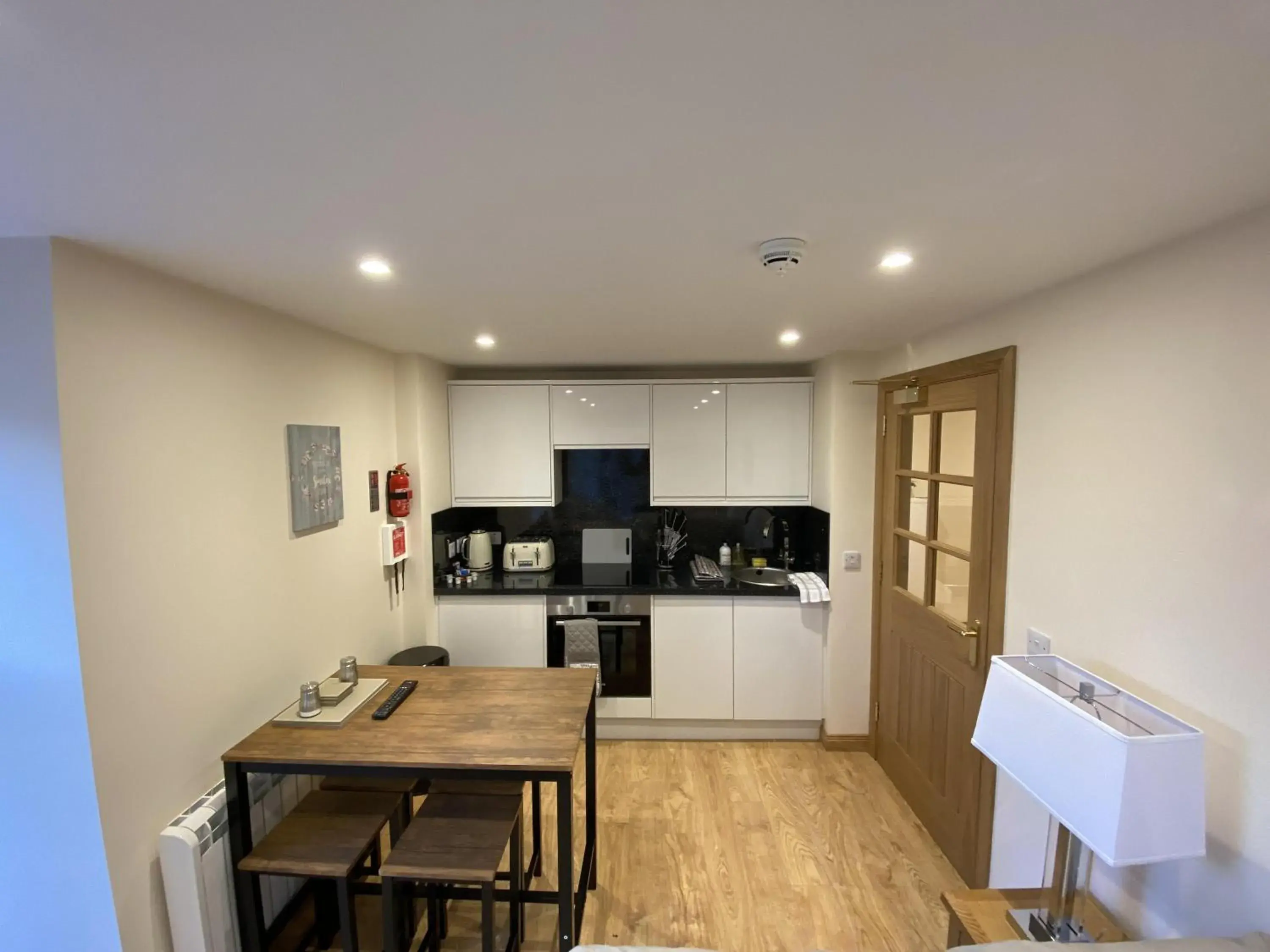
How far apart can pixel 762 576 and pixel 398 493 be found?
7.30 feet

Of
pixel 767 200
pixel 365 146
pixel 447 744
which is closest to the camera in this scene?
pixel 365 146

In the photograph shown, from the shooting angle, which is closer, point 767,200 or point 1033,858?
point 767,200

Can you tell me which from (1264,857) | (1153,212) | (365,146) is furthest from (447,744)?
(1153,212)

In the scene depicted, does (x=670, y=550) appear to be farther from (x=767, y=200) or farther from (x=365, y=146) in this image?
(x=365, y=146)

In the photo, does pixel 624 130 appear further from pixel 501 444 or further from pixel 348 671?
pixel 501 444

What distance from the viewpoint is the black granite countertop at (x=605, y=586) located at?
10.3 ft

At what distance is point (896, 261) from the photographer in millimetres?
1417

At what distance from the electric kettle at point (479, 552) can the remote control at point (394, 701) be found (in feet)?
4.51

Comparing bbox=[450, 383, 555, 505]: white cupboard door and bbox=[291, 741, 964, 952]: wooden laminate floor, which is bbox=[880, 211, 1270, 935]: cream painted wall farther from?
bbox=[450, 383, 555, 505]: white cupboard door

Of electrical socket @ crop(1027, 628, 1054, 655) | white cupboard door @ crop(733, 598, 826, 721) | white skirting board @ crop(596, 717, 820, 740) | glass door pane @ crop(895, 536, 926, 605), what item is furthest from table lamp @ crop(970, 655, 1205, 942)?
white skirting board @ crop(596, 717, 820, 740)

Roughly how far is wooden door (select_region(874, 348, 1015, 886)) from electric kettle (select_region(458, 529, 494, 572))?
2.35 metres

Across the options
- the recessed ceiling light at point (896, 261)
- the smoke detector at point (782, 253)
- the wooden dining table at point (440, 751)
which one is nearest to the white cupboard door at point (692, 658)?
the wooden dining table at point (440, 751)

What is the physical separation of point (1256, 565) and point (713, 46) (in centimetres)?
143

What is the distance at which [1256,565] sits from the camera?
1096mm
